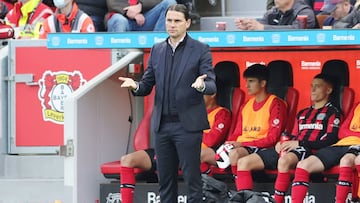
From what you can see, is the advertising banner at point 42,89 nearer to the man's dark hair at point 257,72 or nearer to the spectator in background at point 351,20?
the man's dark hair at point 257,72

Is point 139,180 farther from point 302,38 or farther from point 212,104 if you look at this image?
point 302,38

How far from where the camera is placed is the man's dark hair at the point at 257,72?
1018 cm

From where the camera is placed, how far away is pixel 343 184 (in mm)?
9258

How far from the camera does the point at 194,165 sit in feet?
29.1

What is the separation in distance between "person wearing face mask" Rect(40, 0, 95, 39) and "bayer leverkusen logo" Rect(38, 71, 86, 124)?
2.79 feet

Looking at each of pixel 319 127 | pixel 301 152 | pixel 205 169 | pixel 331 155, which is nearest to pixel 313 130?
pixel 319 127

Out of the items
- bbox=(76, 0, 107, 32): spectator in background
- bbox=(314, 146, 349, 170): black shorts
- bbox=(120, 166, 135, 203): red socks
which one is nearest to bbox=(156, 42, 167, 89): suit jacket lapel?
bbox=(120, 166, 135, 203): red socks

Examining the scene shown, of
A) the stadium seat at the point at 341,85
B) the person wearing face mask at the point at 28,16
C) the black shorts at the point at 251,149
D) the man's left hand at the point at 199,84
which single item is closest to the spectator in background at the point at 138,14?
the person wearing face mask at the point at 28,16

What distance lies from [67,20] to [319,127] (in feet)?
11.0

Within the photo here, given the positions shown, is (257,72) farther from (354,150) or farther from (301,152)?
(354,150)

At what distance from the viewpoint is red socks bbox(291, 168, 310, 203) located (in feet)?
30.6

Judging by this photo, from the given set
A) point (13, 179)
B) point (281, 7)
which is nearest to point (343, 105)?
point (281, 7)

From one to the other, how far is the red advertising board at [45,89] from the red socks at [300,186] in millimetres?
2527

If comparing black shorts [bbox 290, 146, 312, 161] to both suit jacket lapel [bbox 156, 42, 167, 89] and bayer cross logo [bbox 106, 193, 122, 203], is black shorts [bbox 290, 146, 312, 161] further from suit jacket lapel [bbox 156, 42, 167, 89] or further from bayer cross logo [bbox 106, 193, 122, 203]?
bayer cross logo [bbox 106, 193, 122, 203]
